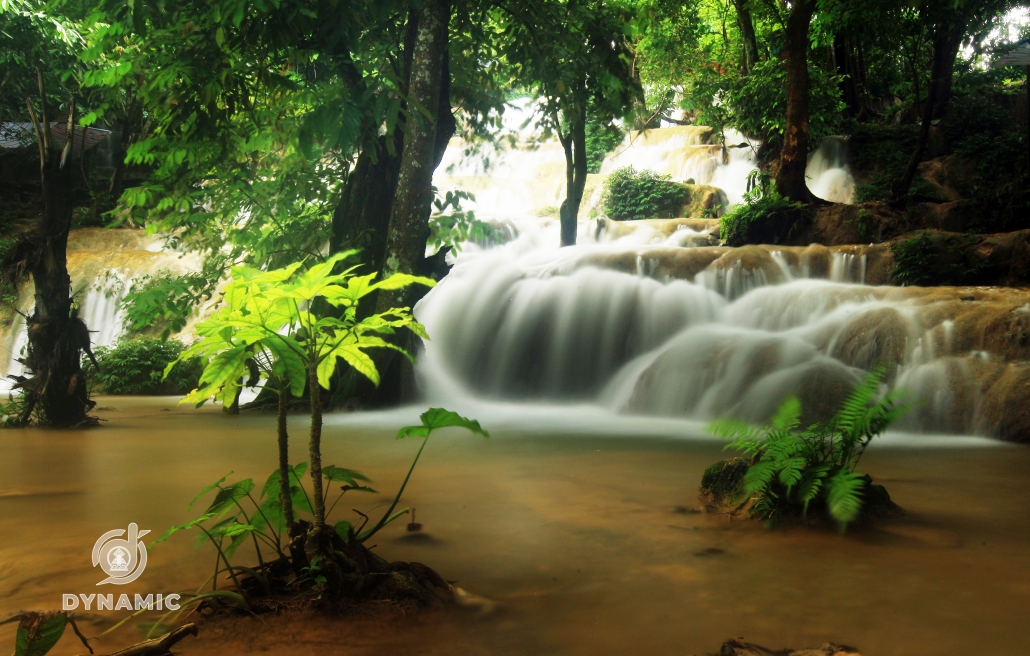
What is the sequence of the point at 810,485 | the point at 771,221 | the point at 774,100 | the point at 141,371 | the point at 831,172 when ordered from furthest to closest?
the point at 831,172, the point at 774,100, the point at 771,221, the point at 141,371, the point at 810,485

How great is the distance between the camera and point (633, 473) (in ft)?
15.2

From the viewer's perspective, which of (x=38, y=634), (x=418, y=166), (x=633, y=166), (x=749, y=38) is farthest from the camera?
(x=633, y=166)

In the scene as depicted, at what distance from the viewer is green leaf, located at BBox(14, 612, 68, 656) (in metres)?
1.76

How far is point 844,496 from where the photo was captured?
10.3 feet

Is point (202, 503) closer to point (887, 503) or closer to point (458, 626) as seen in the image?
point (458, 626)

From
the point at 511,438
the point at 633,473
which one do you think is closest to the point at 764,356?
the point at 511,438

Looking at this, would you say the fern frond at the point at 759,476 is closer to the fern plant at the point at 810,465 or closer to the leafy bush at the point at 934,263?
the fern plant at the point at 810,465

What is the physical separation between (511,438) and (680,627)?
4.10 meters

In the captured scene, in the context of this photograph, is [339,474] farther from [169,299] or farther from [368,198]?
[169,299]

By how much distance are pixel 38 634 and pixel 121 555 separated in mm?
1287

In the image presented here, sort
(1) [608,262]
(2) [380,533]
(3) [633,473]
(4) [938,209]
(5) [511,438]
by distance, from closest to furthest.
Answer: (2) [380,533]
(3) [633,473]
(5) [511,438]
(1) [608,262]
(4) [938,209]

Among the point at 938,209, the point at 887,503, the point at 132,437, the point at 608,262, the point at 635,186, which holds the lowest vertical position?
the point at 132,437

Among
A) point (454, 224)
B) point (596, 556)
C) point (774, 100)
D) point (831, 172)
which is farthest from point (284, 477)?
point (831, 172)

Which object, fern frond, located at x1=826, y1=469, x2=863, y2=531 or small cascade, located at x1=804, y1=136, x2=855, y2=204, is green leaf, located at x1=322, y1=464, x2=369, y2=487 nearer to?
fern frond, located at x1=826, y1=469, x2=863, y2=531
